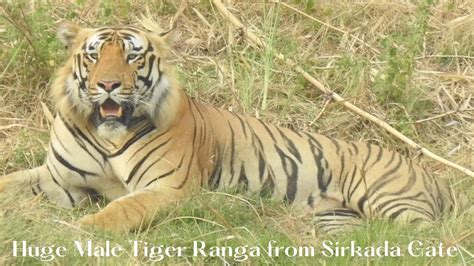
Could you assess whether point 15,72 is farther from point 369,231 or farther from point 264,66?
point 369,231

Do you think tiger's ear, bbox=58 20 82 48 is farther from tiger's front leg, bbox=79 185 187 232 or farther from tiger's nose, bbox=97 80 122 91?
tiger's front leg, bbox=79 185 187 232

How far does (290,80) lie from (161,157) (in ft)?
6.58

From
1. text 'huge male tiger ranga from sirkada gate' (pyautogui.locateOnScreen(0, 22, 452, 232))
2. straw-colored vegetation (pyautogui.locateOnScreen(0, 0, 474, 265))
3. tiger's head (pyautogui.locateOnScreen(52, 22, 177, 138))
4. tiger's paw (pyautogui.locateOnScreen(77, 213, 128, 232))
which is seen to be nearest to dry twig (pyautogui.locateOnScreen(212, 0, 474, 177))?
straw-colored vegetation (pyautogui.locateOnScreen(0, 0, 474, 265))

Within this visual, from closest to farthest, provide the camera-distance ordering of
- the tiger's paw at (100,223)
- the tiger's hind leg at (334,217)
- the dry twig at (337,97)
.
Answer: the tiger's paw at (100,223)
the tiger's hind leg at (334,217)
the dry twig at (337,97)

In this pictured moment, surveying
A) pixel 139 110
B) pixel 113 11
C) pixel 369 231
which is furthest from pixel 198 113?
pixel 113 11

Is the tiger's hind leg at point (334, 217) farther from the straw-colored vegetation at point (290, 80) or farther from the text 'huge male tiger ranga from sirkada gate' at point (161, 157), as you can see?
the straw-colored vegetation at point (290, 80)

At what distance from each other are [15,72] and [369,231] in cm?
290

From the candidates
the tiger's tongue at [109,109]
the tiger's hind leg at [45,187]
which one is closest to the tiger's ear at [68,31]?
the tiger's tongue at [109,109]

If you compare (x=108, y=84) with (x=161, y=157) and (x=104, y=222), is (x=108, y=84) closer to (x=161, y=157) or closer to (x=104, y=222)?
(x=161, y=157)

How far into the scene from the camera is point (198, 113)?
554 centimetres

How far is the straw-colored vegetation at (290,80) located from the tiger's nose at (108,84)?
651mm

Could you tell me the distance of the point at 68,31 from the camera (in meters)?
5.30

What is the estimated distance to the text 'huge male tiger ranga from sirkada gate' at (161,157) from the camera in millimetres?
5070

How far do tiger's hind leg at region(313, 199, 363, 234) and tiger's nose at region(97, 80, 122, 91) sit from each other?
125 cm
